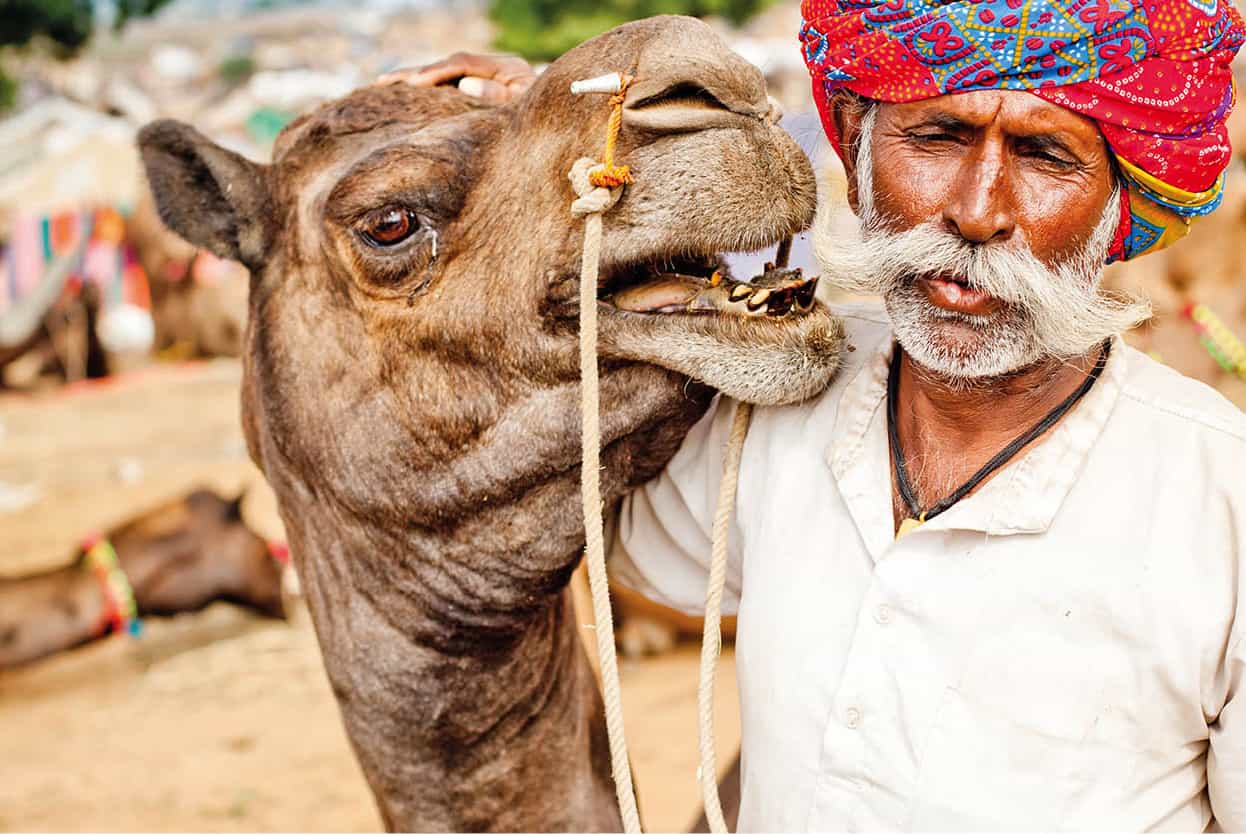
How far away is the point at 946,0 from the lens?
193cm

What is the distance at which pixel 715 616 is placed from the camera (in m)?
2.17

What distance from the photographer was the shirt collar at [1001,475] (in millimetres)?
1962

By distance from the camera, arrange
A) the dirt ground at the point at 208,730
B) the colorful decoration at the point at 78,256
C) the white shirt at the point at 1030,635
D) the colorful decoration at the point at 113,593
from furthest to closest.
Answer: the colorful decoration at the point at 78,256
the colorful decoration at the point at 113,593
the dirt ground at the point at 208,730
the white shirt at the point at 1030,635

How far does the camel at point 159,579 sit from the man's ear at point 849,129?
17.3ft

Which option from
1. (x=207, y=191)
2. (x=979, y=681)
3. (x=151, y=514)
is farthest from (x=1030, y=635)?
(x=151, y=514)

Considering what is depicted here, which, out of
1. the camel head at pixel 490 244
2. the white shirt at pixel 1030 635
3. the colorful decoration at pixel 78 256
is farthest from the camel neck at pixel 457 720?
the colorful decoration at pixel 78 256

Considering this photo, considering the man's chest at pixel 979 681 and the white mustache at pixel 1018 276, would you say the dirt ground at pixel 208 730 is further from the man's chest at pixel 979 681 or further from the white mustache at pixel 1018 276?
the white mustache at pixel 1018 276

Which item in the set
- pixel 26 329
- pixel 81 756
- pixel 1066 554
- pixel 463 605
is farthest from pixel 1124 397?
pixel 26 329

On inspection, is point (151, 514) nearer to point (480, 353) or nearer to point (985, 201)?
point (480, 353)

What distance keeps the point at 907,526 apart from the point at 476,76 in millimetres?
1310

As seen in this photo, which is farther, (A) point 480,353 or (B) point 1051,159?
(A) point 480,353

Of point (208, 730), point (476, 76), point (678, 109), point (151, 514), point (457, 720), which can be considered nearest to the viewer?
point (678, 109)

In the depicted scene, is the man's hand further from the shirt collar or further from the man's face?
the shirt collar

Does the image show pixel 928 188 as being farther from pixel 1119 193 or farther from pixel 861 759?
pixel 861 759
